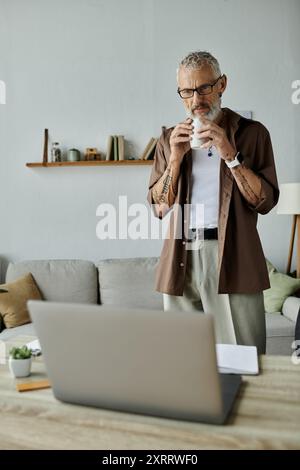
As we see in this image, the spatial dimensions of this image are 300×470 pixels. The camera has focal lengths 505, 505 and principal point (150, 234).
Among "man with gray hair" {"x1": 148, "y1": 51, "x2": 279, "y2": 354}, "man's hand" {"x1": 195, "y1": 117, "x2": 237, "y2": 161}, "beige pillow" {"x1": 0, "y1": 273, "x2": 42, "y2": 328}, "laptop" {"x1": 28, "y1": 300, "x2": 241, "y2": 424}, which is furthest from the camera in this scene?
"beige pillow" {"x1": 0, "y1": 273, "x2": 42, "y2": 328}

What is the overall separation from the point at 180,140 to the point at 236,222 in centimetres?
34

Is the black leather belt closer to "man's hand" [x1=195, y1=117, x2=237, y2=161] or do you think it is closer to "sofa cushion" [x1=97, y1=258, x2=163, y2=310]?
"man's hand" [x1=195, y1=117, x2=237, y2=161]

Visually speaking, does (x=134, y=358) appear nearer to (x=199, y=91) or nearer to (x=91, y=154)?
(x=199, y=91)

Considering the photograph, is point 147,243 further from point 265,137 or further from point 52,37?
point 265,137

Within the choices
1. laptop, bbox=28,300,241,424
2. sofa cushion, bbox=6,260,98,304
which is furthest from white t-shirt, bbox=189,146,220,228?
sofa cushion, bbox=6,260,98,304

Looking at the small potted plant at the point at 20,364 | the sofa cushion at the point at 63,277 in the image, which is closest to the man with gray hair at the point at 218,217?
the small potted plant at the point at 20,364

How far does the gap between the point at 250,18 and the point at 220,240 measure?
8.77 ft

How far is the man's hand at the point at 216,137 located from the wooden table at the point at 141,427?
79cm

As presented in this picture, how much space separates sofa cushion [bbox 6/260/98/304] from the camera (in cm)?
351

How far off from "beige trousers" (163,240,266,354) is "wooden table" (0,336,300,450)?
654mm

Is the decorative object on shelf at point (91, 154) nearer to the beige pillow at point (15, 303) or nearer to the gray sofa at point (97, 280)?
the gray sofa at point (97, 280)

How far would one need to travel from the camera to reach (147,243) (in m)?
3.88

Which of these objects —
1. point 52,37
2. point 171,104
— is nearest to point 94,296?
point 171,104

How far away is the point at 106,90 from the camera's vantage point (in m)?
3.84
